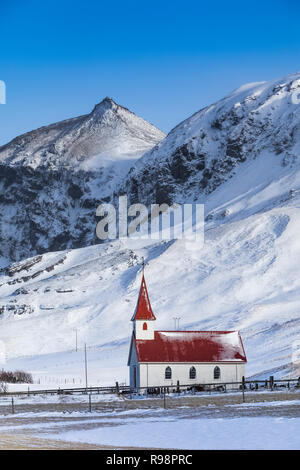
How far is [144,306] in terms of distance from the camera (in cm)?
8969

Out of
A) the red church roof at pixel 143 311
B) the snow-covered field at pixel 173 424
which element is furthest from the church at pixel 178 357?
the snow-covered field at pixel 173 424

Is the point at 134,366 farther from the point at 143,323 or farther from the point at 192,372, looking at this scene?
the point at 192,372

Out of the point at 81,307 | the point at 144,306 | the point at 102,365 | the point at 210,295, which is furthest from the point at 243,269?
the point at 144,306

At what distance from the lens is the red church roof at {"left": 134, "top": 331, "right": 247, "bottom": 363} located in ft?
287

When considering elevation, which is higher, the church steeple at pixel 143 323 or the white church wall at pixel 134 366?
the church steeple at pixel 143 323

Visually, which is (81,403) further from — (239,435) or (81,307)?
(81,307)

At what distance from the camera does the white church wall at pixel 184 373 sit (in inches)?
3415

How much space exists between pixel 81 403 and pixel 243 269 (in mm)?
125638

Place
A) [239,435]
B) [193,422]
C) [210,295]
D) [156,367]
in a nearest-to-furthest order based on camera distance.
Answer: [239,435], [193,422], [156,367], [210,295]

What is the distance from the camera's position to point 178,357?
87562 mm

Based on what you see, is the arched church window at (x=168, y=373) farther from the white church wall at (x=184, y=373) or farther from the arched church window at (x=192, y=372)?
the arched church window at (x=192, y=372)

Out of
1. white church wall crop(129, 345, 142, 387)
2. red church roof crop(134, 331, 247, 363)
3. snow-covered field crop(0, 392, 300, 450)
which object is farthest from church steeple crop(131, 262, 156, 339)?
snow-covered field crop(0, 392, 300, 450)

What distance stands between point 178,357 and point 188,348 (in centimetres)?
151

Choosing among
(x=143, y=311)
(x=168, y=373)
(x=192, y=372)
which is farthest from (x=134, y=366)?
(x=192, y=372)
